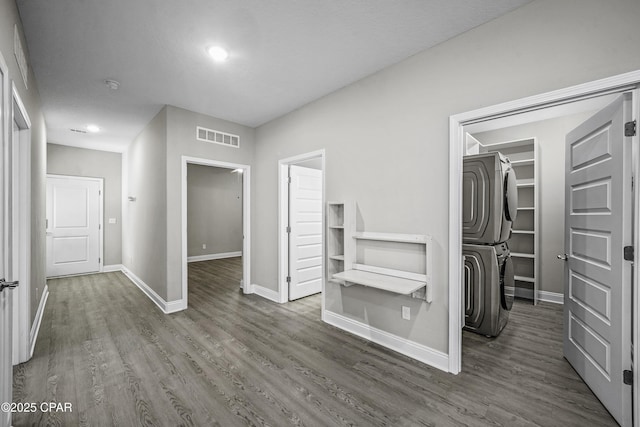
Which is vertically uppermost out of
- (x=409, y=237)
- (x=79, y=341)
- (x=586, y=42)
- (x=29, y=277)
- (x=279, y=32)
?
(x=279, y=32)

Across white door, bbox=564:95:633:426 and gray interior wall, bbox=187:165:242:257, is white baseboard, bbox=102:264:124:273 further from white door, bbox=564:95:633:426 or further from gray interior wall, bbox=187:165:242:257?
white door, bbox=564:95:633:426

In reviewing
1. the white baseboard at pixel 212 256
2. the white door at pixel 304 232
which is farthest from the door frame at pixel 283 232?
the white baseboard at pixel 212 256

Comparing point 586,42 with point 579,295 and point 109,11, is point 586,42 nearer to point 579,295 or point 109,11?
point 579,295

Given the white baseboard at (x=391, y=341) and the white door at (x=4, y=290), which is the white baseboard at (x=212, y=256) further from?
→ the white door at (x=4, y=290)

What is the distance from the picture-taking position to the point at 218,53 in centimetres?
254

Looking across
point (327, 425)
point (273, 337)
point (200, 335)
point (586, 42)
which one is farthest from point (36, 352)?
point (586, 42)

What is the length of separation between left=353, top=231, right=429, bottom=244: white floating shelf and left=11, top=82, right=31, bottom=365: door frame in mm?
3021

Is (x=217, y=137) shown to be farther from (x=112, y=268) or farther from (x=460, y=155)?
(x=112, y=268)

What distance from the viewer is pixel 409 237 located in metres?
2.56

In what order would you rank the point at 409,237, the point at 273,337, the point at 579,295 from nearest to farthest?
the point at 579,295 → the point at 409,237 → the point at 273,337

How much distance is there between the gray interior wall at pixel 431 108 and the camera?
68.6 inches

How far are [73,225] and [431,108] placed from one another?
23.6 ft

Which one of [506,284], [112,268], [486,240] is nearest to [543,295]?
[506,284]

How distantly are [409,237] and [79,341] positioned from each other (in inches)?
139
